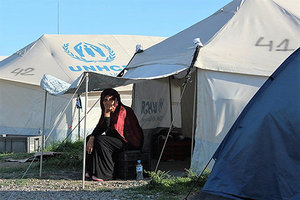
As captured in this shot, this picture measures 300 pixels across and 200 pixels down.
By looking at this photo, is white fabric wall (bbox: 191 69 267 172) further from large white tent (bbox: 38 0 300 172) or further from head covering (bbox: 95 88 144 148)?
head covering (bbox: 95 88 144 148)

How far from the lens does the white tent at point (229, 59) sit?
682cm

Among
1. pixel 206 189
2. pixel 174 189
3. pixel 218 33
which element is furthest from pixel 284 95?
pixel 218 33

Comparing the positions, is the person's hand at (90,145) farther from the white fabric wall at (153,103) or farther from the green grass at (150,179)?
the white fabric wall at (153,103)

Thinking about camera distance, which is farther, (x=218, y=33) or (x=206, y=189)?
(x=218, y=33)

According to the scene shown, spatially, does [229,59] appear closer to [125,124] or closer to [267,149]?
[125,124]

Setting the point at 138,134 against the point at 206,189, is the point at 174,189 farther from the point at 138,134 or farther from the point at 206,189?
the point at 138,134

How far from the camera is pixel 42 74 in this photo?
1210 cm

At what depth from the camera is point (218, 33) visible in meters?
7.52

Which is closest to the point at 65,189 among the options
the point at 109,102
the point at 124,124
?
the point at 124,124

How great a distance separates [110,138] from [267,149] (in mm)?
2752

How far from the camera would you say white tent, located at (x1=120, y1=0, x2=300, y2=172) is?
22.4 feet

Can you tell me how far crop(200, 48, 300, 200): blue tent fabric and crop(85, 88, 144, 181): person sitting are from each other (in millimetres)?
2173

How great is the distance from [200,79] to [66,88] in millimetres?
1939

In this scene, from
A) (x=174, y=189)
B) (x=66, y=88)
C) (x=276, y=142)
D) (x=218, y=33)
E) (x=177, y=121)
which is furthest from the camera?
(x=177, y=121)
